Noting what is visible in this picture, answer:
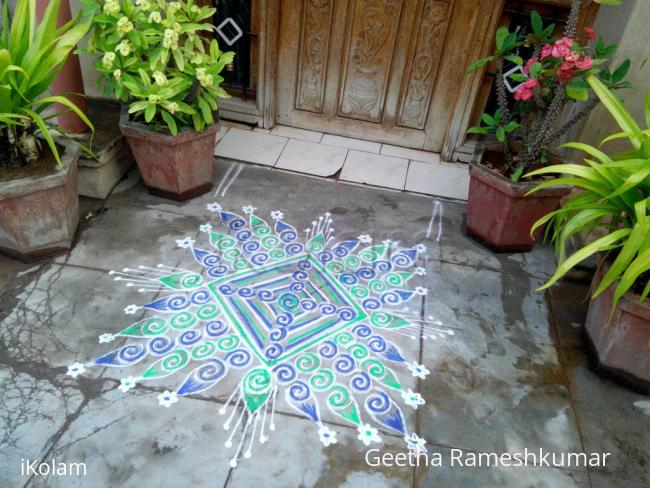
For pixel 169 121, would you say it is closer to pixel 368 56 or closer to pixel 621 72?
pixel 368 56

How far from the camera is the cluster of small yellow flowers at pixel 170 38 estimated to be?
211 centimetres

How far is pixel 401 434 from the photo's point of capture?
168 centimetres

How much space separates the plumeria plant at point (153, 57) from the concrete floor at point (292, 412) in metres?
0.57

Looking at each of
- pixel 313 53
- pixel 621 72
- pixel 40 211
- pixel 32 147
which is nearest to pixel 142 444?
pixel 40 211

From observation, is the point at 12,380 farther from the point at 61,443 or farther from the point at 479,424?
the point at 479,424

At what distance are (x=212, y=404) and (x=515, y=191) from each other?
1574mm

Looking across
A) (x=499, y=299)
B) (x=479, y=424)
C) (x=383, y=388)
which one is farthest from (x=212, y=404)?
(x=499, y=299)

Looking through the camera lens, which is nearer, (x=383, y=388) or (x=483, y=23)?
(x=383, y=388)

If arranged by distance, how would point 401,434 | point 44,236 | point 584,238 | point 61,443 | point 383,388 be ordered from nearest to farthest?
point 61,443 < point 401,434 < point 383,388 < point 44,236 < point 584,238

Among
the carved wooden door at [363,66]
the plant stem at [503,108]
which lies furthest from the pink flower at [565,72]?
the carved wooden door at [363,66]

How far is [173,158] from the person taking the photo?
2.42 m

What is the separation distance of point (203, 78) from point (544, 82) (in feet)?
5.05

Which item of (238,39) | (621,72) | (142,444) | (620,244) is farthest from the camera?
(238,39)

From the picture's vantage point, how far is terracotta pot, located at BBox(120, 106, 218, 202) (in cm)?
238
